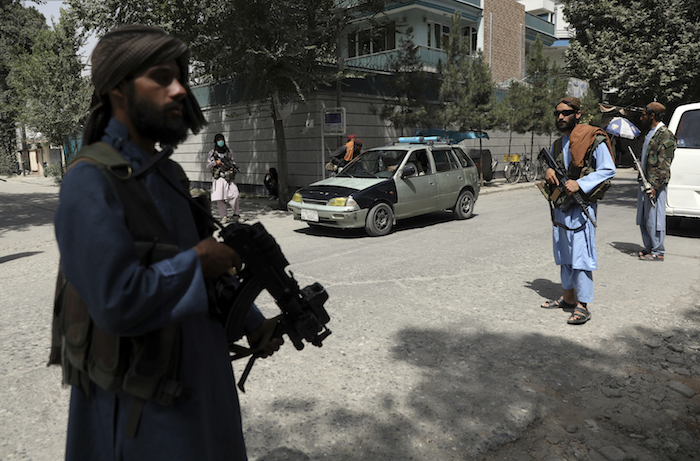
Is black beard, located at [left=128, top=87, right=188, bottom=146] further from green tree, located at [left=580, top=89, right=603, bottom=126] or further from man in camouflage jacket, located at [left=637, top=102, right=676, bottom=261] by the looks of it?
green tree, located at [left=580, top=89, right=603, bottom=126]

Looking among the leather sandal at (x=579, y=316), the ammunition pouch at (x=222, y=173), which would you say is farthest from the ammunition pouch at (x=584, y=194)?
the ammunition pouch at (x=222, y=173)

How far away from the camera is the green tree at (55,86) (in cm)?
2280

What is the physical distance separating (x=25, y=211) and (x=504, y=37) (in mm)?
24355

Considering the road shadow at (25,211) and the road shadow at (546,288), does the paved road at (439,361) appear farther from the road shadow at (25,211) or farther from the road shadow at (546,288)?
the road shadow at (25,211)

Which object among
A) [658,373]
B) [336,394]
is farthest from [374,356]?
[658,373]

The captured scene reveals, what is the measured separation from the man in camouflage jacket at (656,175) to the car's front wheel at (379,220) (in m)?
4.18

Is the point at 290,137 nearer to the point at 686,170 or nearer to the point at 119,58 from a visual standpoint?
the point at 686,170

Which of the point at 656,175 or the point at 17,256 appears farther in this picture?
the point at 17,256

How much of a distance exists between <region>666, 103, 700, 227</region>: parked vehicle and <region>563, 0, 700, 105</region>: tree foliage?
18.1 ft

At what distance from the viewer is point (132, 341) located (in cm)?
132

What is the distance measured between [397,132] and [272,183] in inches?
197

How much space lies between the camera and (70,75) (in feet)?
77.8

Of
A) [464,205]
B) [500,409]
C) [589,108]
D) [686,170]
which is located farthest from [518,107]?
[500,409]

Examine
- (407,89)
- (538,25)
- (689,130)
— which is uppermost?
(538,25)
